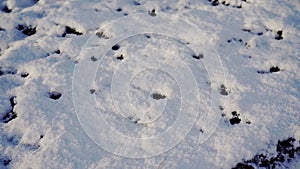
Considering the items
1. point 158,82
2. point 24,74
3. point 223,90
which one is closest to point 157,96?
point 158,82

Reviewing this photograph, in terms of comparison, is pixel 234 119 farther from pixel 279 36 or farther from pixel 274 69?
pixel 279 36

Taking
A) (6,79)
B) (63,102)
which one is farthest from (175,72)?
(6,79)

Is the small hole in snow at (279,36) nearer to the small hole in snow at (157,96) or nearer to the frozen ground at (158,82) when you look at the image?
the frozen ground at (158,82)

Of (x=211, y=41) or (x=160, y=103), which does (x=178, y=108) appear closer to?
(x=160, y=103)

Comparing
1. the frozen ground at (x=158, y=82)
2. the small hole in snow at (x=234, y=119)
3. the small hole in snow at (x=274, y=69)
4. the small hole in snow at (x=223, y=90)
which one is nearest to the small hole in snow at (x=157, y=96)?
the frozen ground at (x=158, y=82)

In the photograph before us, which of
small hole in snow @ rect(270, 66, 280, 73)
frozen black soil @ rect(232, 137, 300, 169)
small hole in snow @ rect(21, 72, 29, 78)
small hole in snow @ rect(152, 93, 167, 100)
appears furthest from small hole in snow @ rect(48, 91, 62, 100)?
small hole in snow @ rect(270, 66, 280, 73)

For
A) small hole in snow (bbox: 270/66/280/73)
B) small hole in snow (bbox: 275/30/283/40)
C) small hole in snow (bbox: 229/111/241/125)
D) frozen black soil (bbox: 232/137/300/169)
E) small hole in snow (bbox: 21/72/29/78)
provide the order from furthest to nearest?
small hole in snow (bbox: 275/30/283/40), small hole in snow (bbox: 21/72/29/78), small hole in snow (bbox: 270/66/280/73), small hole in snow (bbox: 229/111/241/125), frozen black soil (bbox: 232/137/300/169)

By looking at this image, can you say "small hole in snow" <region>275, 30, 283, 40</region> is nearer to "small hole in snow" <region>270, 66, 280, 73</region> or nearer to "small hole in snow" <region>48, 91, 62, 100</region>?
"small hole in snow" <region>270, 66, 280, 73</region>
